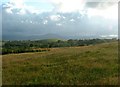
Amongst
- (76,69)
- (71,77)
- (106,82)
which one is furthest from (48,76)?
(106,82)

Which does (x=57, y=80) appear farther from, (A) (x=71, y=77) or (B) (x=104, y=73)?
(B) (x=104, y=73)

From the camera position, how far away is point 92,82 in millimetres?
16656

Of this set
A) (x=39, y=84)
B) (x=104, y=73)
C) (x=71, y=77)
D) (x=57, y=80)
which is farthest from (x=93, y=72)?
(x=39, y=84)

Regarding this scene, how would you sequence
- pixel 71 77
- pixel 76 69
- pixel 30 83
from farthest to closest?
1. pixel 76 69
2. pixel 71 77
3. pixel 30 83

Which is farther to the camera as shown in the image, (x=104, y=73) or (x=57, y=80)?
(x=104, y=73)

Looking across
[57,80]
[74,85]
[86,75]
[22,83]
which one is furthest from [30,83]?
[86,75]

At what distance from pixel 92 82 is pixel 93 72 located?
4057 millimetres

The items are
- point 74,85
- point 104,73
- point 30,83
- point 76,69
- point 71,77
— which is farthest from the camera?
point 76,69

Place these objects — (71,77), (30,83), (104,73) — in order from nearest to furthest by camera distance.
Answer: (30,83) → (71,77) → (104,73)

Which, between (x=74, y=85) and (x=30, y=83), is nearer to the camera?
(x=74, y=85)

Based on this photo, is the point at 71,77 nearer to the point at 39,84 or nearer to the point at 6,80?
the point at 39,84

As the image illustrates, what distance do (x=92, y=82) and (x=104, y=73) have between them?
150 inches

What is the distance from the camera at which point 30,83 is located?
56.6ft

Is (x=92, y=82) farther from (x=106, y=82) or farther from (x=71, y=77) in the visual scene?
(x=71, y=77)
